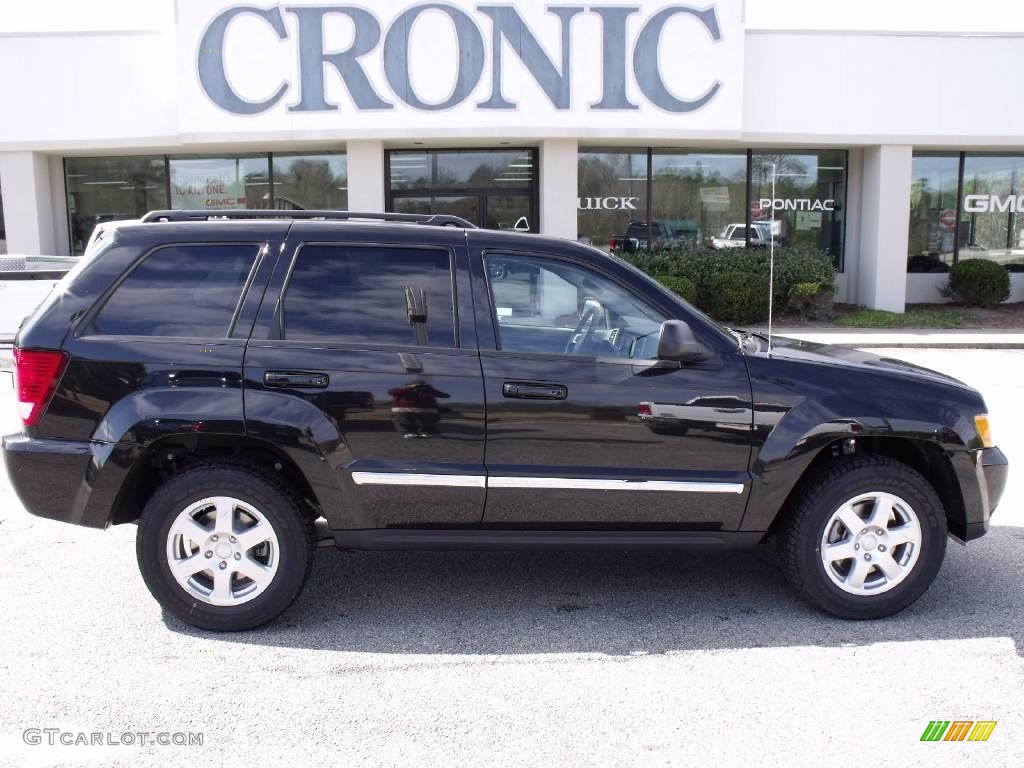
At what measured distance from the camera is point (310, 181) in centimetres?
1861

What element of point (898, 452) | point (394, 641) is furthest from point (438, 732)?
point (898, 452)

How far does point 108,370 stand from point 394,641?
1.76 meters

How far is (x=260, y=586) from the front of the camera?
4156mm

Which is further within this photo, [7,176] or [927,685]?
[7,176]

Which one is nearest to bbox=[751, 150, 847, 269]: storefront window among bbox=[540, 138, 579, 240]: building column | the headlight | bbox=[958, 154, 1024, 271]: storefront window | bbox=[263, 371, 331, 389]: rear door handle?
bbox=[958, 154, 1024, 271]: storefront window

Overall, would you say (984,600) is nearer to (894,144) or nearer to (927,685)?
(927,685)

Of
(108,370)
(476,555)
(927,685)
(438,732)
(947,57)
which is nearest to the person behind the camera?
(438,732)

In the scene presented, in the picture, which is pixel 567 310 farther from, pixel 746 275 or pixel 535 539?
pixel 746 275

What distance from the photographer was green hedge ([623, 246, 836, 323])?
17.1 metres

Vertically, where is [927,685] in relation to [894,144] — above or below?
below

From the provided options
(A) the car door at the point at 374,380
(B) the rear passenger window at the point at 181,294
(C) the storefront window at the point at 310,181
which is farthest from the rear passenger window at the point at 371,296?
(C) the storefront window at the point at 310,181

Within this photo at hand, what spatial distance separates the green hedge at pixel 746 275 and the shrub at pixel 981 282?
298 cm

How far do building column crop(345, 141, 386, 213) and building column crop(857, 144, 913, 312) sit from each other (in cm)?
970

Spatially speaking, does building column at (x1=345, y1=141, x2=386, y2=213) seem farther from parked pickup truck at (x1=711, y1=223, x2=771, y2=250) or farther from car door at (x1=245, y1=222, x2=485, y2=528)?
car door at (x1=245, y1=222, x2=485, y2=528)
